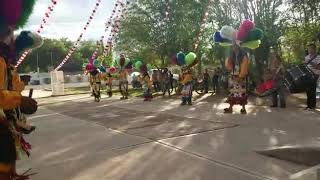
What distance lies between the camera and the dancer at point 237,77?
1173cm

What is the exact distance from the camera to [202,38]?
28.7 meters

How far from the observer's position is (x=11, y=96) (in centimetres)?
393

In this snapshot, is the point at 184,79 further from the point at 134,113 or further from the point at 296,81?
the point at 296,81

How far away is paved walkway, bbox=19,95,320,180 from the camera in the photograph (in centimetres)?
588

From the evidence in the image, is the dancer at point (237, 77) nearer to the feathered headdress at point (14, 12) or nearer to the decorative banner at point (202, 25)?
the feathered headdress at point (14, 12)

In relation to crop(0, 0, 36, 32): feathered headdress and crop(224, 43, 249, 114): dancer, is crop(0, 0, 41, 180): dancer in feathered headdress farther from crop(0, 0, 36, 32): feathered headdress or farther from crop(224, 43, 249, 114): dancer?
crop(224, 43, 249, 114): dancer

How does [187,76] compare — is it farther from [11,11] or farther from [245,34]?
[11,11]

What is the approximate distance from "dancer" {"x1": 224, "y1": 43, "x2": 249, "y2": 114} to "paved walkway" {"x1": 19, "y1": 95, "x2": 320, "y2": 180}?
1.77 ft

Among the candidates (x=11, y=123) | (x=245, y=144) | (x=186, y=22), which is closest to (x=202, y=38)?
(x=186, y=22)

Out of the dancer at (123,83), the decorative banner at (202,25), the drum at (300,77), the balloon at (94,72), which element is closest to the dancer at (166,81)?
the dancer at (123,83)

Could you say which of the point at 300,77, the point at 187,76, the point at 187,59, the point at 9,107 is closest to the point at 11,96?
the point at 9,107

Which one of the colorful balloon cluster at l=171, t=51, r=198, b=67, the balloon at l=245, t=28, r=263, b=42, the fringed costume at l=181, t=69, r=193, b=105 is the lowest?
the fringed costume at l=181, t=69, r=193, b=105

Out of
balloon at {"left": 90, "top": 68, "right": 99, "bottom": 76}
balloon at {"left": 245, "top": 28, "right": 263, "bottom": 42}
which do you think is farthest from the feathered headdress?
balloon at {"left": 90, "top": 68, "right": 99, "bottom": 76}

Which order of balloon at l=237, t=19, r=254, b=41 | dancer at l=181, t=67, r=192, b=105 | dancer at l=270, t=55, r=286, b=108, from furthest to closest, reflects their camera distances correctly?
dancer at l=181, t=67, r=192, b=105
dancer at l=270, t=55, r=286, b=108
balloon at l=237, t=19, r=254, b=41
